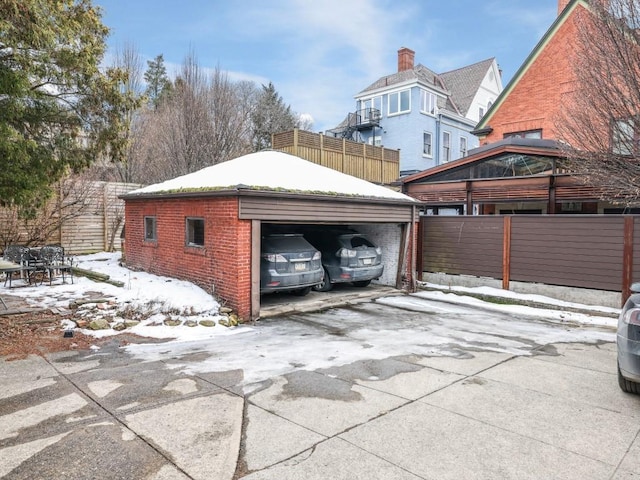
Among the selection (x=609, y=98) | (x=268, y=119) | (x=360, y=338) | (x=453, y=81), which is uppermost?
(x=453, y=81)

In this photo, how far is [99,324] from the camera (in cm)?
743

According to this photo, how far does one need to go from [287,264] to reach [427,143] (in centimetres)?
2108

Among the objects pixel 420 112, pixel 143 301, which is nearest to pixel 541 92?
pixel 420 112

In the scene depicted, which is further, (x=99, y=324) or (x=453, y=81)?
(x=453, y=81)

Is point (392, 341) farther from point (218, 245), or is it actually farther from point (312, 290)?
point (312, 290)

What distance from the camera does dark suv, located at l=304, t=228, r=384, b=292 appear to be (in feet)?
37.3

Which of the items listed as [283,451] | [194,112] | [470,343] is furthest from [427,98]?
[283,451]

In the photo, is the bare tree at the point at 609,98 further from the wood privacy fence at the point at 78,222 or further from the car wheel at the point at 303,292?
the wood privacy fence at the point at 78,222

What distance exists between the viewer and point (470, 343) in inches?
284

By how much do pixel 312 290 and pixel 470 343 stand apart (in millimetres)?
5384

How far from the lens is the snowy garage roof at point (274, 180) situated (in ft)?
29.9

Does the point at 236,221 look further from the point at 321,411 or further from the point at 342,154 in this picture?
the point at 342,154

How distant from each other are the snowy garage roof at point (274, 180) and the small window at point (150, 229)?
0.72 m

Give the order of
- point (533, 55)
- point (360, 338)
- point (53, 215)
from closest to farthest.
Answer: point (360, 338), point (53, 215), point (533, 55)
